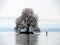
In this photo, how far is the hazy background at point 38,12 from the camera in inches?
278

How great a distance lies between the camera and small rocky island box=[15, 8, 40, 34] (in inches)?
280

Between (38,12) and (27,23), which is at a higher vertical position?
(38,12)

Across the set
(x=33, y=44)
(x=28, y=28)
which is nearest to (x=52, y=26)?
(x=28, y=28)

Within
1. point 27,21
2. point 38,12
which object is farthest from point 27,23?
point 38,12

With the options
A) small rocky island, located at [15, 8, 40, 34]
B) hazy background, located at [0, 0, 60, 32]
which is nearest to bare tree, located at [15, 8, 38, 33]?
small rocky island, located at [15, 8, 40, 34]

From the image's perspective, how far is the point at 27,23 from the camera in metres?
7.20

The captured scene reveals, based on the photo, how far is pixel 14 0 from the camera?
713 centimetres

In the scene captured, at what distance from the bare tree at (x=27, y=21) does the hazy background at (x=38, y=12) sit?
164mm

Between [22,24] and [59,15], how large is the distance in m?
1.52

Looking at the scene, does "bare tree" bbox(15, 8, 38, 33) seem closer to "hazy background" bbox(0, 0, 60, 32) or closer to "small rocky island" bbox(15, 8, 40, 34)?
"small rocky island" bbox(15, 8, 40, 34)

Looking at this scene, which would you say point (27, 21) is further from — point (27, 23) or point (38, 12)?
point (38, 12)

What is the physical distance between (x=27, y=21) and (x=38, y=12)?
0.57 metres

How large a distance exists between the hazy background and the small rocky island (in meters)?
0.14

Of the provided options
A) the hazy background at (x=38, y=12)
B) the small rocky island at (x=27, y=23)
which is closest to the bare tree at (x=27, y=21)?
the small rocky island at (x=27, y=23)
